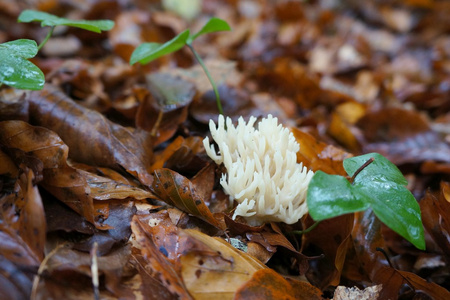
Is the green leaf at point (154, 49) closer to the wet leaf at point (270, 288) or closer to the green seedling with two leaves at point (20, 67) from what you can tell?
the green seedling with two leaves at point (20, 67)

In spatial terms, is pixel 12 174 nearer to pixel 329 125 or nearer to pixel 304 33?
pixel 329 125

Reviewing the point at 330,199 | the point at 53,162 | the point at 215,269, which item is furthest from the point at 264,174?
the point at 53,162

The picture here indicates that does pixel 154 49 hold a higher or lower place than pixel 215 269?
higher

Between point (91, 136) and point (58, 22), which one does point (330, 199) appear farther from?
point (58, 22)

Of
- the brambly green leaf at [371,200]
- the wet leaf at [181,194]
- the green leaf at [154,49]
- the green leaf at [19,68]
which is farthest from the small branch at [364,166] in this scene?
the green leaf at [19,68]

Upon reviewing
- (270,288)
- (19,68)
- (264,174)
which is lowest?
(270,288)

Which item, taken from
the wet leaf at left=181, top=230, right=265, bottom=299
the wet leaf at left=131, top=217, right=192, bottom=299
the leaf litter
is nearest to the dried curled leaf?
the leaf litter

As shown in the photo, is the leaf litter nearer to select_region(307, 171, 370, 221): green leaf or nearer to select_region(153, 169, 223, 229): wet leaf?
select_region(153, 169, 223, 229): wet leaf

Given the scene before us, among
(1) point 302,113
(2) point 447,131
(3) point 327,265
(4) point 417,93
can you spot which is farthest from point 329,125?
(3) point 327,265
